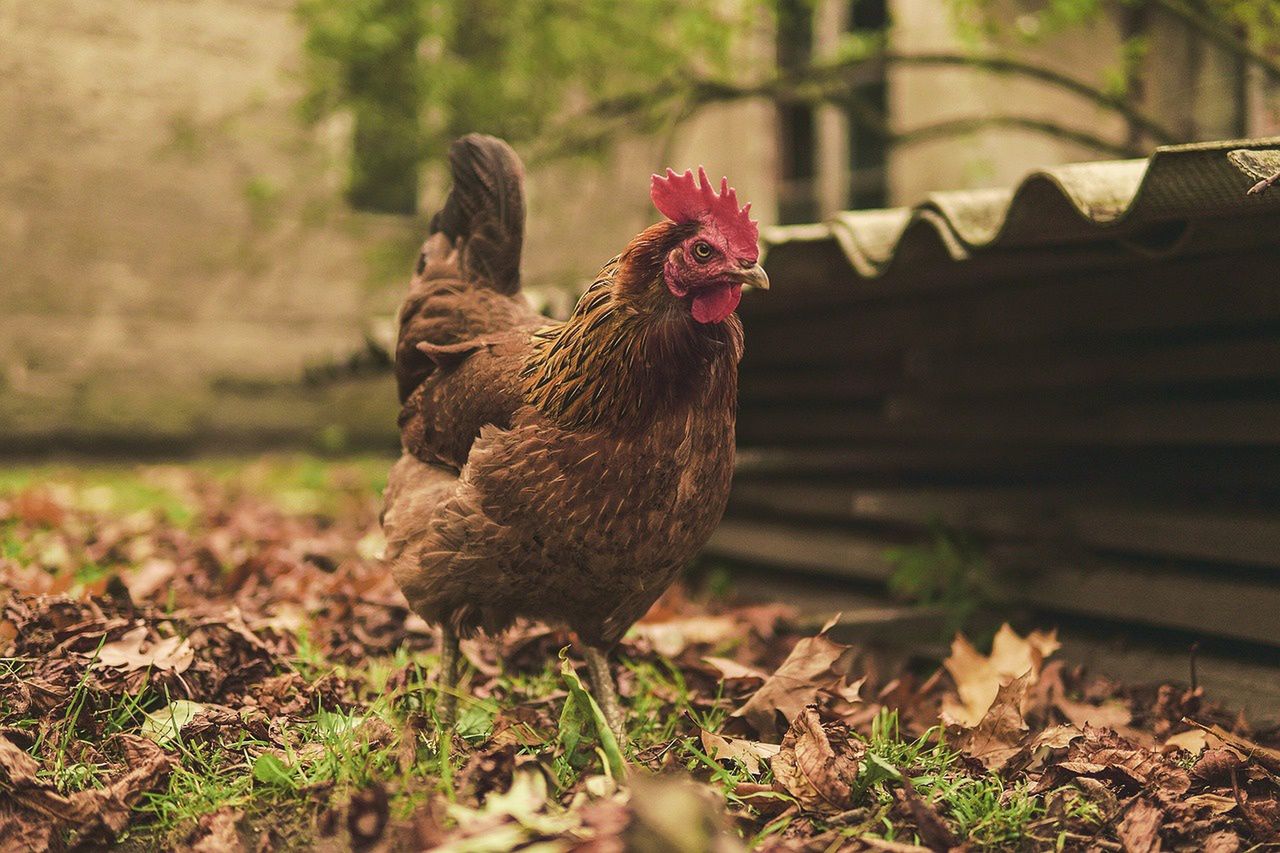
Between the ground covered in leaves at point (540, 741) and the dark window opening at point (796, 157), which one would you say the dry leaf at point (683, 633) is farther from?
the dark window opening at point (796, 157)

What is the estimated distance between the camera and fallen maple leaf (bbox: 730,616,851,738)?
Result: 2393mm

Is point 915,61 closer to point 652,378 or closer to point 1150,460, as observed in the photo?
point 1150,460

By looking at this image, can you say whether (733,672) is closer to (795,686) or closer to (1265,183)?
(795,686)

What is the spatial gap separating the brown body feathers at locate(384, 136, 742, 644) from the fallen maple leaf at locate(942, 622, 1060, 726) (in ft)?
2.80

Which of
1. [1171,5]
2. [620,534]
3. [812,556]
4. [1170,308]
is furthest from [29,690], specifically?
[1171,5]

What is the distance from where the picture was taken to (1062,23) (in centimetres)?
450

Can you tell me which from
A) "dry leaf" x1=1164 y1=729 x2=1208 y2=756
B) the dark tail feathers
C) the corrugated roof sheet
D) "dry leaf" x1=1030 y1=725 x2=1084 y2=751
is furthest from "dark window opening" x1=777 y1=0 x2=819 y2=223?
Result: "dry leaf" x1=1030 y1=725 x2=1084 y2=751

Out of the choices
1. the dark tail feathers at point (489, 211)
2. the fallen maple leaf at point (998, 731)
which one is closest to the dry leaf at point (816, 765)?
the fallen maple leaf at point (998, 731)

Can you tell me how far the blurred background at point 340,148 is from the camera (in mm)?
6391

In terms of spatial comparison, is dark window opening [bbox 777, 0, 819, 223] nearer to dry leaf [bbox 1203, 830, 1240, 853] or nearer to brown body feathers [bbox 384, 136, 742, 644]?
brown body feathers [bbox 384, 136, 742, 644]

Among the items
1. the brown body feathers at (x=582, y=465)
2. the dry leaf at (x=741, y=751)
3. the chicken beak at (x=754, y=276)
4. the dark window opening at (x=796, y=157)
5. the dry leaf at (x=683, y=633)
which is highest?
the dark window opening at (x=796, y=157)

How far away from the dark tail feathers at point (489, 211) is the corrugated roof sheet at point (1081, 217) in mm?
784

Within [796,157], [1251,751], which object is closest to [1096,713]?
[1251,751]

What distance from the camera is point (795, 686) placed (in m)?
2.42
